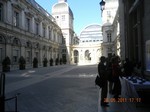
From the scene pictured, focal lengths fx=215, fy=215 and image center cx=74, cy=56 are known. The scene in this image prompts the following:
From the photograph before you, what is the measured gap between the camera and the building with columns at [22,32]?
96.3ft

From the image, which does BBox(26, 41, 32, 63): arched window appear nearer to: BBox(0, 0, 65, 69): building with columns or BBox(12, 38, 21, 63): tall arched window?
BBox(0, 0, 65, 69): building with columns

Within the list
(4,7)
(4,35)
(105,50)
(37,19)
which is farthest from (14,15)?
(105,50)

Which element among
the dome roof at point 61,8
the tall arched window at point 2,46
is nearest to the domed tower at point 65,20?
the dome roof at point 61,8

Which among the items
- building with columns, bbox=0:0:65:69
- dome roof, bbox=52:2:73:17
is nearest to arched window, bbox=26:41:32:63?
building with columns, bbox=0:0:65:69

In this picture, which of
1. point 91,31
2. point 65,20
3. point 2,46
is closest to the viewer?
point 2,46

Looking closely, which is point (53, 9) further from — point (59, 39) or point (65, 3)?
point (59, 39)

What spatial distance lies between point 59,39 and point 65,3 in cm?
1245

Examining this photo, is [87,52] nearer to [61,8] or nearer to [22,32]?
[61,8]

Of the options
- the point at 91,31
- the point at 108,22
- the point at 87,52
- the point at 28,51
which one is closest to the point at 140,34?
the point at 28,51

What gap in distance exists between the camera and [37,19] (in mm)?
43344

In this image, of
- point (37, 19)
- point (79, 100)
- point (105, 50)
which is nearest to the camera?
point (79, 100)

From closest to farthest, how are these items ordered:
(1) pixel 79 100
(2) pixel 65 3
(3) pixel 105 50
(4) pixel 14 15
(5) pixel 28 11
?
(1) pixel 79 100, (4) pixel 14 15, (5) pixel 28 11, (3) pixel 105 50, (2) pixel 65 3

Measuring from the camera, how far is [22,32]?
1359 inches

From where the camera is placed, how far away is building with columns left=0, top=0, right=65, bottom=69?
1155 inches
